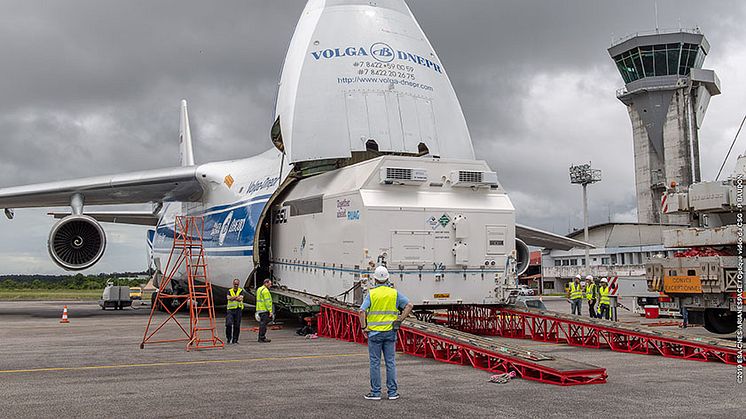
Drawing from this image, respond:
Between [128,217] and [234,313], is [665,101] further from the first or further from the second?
[234,313]

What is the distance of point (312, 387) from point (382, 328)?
1306 millimetres

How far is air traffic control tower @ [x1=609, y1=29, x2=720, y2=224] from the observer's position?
212 ft

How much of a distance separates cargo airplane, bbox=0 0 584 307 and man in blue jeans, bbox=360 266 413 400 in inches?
227

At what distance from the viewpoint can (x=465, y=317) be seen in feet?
54.3

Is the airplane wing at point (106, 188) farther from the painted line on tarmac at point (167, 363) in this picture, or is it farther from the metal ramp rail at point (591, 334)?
the painted line on tarmac at point (167, 363)

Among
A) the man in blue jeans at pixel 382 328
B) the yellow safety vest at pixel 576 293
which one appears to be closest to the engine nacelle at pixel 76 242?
the yellow safety vest at pixel 576 293

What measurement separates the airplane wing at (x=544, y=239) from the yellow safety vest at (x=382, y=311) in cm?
1947

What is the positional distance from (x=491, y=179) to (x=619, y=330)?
441cm

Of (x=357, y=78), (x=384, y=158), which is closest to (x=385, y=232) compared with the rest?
(x=384, y=158)

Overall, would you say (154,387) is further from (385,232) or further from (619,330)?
(619,330)

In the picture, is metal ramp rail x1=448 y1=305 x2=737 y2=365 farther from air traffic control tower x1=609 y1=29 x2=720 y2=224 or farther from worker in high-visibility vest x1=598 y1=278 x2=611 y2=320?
air traffic control tower x1=609 y1=29 x2=720 y2=224

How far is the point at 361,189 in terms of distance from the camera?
1453 centimetres

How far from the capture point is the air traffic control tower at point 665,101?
212 feet

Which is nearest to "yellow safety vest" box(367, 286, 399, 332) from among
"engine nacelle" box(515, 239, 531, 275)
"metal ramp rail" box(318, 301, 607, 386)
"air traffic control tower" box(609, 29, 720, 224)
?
"metal ramp rail" box(318, 301, 607, 386)
